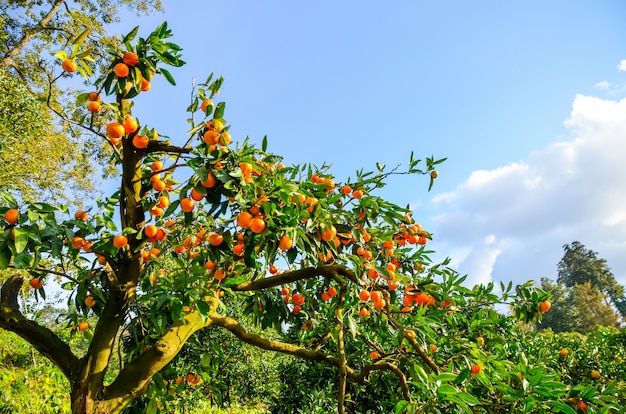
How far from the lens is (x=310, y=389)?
162 inches

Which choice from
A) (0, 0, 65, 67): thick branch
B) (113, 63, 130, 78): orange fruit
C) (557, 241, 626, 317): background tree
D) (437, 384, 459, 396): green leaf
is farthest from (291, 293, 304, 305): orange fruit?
(557, 241, 626, 317): background tree

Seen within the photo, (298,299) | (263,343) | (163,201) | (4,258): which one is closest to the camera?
(4,258)

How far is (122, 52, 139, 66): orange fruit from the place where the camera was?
149cm

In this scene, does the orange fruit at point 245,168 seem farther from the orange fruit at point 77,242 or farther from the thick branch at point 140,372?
the thick branch at point 140,372

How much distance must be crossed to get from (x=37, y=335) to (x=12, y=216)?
2.69 ft

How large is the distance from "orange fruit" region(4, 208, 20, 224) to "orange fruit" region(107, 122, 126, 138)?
47 cm

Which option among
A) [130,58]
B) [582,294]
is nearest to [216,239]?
[130,58]

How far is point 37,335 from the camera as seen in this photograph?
187cm

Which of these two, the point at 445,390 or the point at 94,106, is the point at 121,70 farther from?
the point at 445,390

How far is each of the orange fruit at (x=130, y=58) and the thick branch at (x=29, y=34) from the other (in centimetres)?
989

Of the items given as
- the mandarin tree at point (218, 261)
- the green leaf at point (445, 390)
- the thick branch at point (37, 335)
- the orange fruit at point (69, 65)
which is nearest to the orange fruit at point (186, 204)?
the mandarin tree at point (218, 261)

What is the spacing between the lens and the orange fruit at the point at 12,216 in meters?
1.40

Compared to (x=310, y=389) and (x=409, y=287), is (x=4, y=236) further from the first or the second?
(x=310, y=389)

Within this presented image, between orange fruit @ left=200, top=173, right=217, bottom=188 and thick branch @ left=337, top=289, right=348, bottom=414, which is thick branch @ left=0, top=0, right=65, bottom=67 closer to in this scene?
orange fruit @ left=200, top=173, right=217, bottom=188
